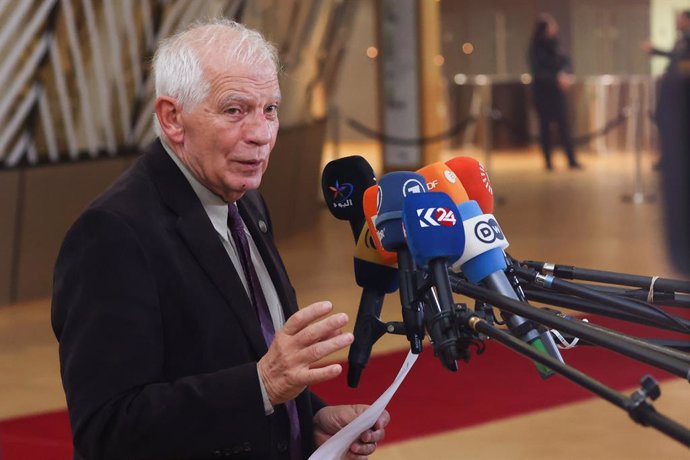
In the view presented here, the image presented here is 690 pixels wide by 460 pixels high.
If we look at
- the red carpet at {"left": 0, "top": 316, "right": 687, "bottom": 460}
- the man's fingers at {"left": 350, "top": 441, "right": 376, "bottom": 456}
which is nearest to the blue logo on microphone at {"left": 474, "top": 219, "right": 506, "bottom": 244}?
the man's fingers at {"left": 350, "top": 441, "right": 376, "bottom": 456}

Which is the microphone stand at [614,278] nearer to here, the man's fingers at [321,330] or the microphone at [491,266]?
the microphone at [491,266]

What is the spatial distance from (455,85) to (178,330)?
14780 millimetres

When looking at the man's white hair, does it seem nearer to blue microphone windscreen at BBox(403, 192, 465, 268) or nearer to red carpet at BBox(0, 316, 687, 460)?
blue microphone windscreen at BBox(403, 192, 465, 268)

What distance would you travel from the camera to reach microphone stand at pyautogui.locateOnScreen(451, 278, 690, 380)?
1548 millimetres

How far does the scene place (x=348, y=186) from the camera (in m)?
2.31

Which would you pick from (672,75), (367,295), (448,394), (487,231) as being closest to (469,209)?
(487,231)

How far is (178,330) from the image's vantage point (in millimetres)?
2070

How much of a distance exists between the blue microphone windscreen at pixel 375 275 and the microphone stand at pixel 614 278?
226mm

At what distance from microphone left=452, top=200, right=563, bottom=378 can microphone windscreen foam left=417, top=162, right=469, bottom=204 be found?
0.29 feet

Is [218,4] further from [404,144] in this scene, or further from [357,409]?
[357,409]

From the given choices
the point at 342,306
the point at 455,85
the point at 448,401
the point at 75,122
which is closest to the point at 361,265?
the point at 448,401

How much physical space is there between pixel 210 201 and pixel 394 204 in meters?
0.39

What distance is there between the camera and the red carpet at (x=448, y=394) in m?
4.96

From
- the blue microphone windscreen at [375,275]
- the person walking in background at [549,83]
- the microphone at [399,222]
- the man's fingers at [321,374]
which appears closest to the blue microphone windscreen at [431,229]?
the microphone at [399,222]
